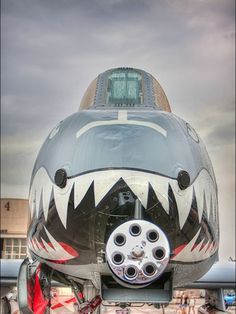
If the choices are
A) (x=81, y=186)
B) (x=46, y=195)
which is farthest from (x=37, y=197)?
(x=81, y=186)

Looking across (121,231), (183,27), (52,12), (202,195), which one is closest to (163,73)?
(183,27)

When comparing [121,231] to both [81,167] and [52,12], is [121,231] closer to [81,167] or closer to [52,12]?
[81,167]

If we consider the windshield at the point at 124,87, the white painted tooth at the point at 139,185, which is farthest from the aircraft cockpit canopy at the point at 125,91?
the white painted tooth at the point at 139,185

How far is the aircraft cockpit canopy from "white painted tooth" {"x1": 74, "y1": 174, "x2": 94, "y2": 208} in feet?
5.30

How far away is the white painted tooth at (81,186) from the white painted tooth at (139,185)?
12.8 inches

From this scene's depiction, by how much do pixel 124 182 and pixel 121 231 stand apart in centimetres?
46

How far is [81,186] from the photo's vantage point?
4.38 m

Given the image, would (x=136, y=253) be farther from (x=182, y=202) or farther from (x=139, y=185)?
(x=182, y=202)

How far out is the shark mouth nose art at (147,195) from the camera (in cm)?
429

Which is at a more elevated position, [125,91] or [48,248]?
[125,91]

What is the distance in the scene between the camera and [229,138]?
11.4 meters

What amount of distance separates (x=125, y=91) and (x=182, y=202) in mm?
2251

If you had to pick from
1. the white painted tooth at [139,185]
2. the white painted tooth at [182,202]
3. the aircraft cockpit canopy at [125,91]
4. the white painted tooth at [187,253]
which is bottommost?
the white painted tooth at [187,253]

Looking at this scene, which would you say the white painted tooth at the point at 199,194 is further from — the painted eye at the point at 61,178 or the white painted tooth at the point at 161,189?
the painted eye at the point at 61,178
